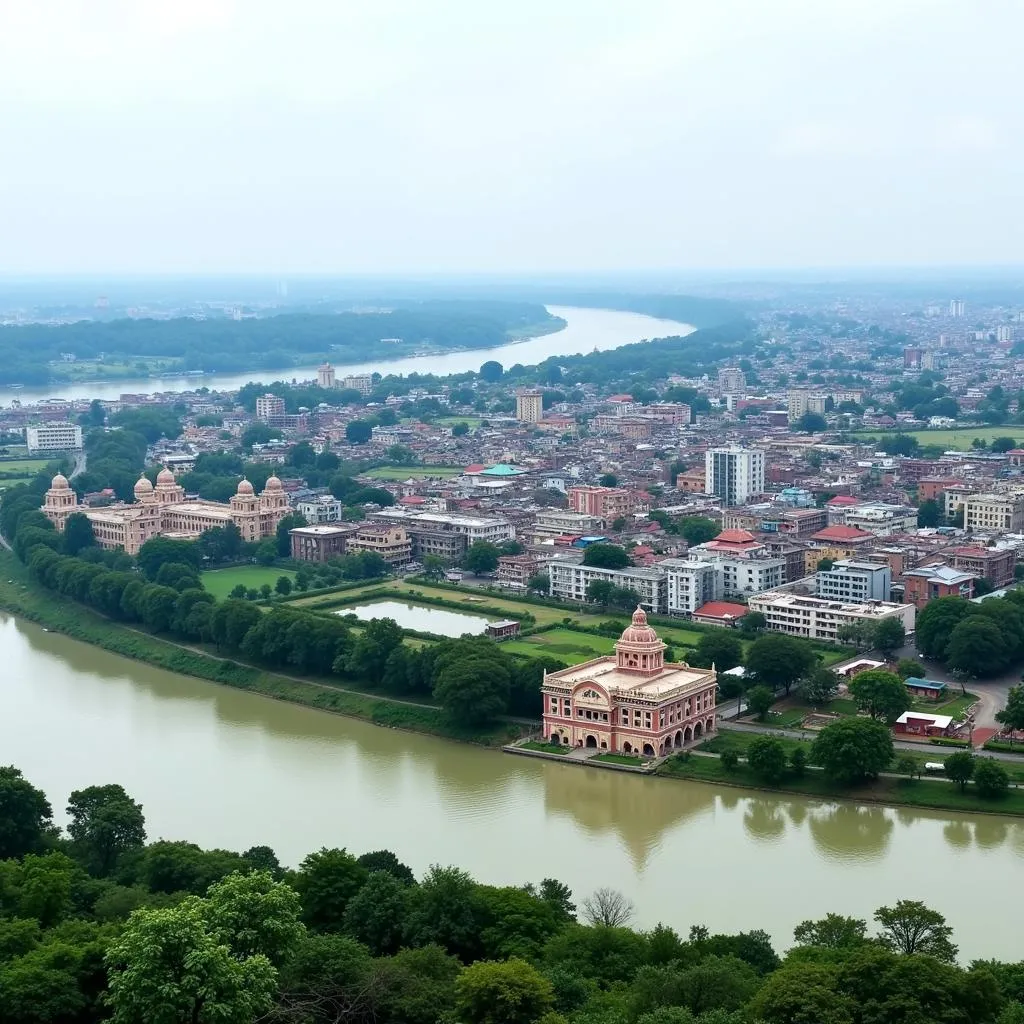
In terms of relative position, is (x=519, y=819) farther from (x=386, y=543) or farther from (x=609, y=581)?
(x=386, y=543)

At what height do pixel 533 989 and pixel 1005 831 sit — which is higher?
pixel 533 989

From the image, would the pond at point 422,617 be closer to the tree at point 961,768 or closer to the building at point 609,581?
the building at point 609,581

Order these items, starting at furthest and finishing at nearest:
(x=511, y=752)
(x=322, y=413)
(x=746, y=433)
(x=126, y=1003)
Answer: (x=322, y=413) → (x=746, y=433) → (x=511, y=752) → (x=126, y=1003)

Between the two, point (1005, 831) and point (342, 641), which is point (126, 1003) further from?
point (342, 641)

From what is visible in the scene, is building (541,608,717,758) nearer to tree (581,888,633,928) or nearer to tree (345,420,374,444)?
tree (581,888,633,928)

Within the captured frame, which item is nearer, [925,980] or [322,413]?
[925,980]

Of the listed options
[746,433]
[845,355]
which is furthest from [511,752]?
[845,355]
